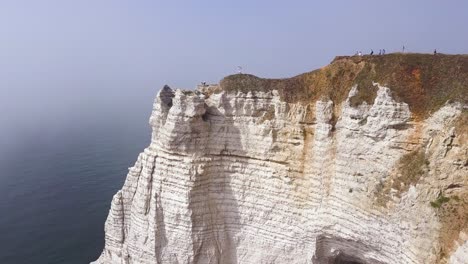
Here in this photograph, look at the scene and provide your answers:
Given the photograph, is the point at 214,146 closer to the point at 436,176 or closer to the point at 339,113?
the point at 339,113

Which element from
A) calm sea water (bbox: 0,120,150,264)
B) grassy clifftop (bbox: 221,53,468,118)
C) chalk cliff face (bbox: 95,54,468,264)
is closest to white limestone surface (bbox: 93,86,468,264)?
chalk cliff face (bbox: 95,54,468,264)

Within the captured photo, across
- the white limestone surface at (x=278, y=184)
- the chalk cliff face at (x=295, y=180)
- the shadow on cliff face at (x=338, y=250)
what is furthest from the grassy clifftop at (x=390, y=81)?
the shadow on cliff face at (x=338, y=250)

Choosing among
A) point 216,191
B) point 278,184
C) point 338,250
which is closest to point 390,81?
point 278,184

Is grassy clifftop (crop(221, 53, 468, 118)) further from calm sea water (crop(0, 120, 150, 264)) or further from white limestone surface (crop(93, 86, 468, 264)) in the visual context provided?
calm sea water (crop(0, 120, 150, 264))

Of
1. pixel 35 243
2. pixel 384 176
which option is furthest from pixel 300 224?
pixel 35 243

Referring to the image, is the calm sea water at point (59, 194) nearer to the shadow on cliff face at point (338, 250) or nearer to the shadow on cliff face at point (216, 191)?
the shadow on cliff face at point (216, 191)
